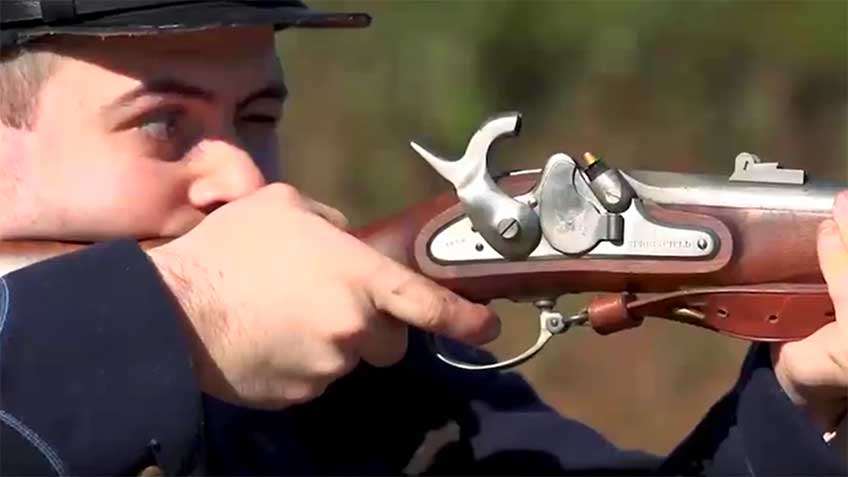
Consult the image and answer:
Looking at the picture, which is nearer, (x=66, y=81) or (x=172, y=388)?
(x=172, y=388)

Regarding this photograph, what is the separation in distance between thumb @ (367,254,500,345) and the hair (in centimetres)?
67

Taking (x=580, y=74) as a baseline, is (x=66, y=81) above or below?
above

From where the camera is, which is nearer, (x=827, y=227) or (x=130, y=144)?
(x=827, y=227)

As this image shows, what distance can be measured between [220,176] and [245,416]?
379 millimetres

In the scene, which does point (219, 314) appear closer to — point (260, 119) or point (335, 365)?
point (335, 365)

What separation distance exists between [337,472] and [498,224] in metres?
0.59

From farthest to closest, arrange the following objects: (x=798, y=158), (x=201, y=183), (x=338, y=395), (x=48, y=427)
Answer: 1. (x=798, y=158)
2. (x=338, y=395)
3. (x=201, y=183)
4. (x=48, y=427)

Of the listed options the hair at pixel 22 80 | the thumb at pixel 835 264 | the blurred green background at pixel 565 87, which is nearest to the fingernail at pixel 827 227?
the thumb at pixel 835 264

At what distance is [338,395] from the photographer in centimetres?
295

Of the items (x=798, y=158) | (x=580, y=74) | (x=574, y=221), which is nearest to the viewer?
(x=574, y=221)

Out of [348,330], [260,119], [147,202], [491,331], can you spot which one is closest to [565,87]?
[260,119]

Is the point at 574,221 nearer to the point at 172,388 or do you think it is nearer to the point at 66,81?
the point at 172,388

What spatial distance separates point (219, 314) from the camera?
2.39 m

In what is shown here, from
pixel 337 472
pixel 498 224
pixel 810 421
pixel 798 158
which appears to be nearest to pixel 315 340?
pixel 498 224
